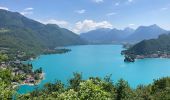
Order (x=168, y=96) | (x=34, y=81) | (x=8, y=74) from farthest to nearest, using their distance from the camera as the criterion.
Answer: (x=34, y=81)
(x=168, y=96)
(x=8, y=74)

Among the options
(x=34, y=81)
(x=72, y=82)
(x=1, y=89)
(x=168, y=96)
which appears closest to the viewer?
(x=1, y=89)

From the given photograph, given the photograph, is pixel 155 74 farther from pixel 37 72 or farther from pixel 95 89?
pixel 95 89

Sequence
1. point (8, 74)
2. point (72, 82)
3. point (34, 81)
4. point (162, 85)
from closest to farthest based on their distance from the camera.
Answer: point (8, 74) → point (72, 82) → point (162, 85) → point (34, 81)

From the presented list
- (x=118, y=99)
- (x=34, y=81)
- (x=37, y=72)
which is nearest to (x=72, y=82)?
(x=118, y=99)

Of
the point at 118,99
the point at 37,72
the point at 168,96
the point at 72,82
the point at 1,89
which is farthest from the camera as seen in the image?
the point at 37,72

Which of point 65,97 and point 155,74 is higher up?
point 65,97

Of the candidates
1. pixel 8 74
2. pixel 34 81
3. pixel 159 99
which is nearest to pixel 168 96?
pixel 159 99

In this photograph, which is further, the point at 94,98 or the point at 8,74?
the point at 8,74

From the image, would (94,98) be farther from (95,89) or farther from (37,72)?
(37,72)

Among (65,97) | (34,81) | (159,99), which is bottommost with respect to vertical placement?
(34,81)
